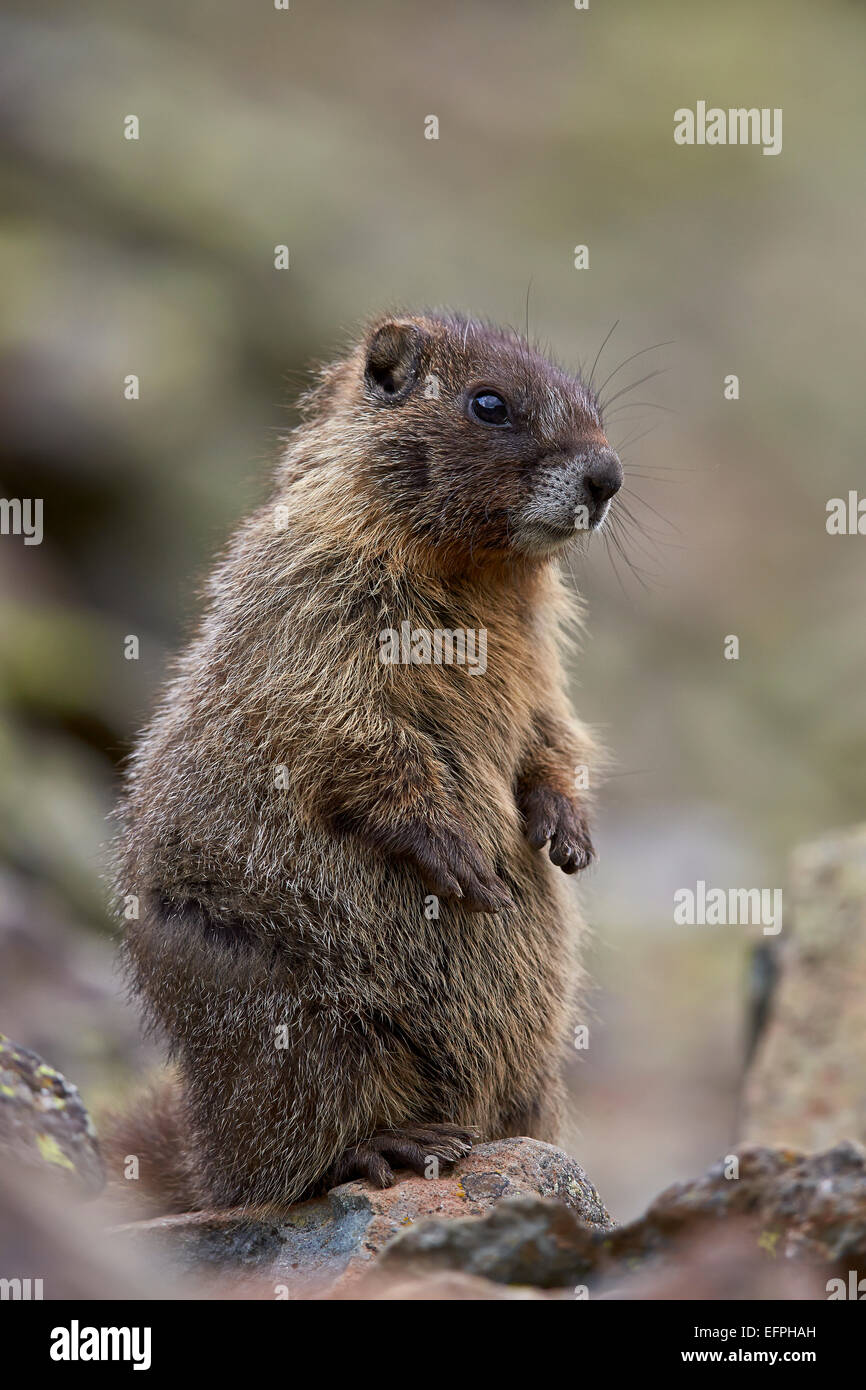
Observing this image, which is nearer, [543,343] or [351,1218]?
[351,1218]

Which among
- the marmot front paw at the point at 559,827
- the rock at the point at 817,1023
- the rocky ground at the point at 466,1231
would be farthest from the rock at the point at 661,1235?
the rock at the point at 817,1023

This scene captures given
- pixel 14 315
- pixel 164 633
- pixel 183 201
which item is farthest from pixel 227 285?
pixel 164 633

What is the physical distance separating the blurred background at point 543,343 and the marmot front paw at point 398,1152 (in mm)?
4276

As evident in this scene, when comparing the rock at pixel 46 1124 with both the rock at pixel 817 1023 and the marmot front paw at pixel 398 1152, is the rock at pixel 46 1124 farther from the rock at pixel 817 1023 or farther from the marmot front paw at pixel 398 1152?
the rock at pixel 817 1023

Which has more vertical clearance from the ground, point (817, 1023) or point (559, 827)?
point (559, 827)

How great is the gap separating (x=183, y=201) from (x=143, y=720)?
17265 millimetres

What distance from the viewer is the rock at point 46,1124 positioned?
7.33m

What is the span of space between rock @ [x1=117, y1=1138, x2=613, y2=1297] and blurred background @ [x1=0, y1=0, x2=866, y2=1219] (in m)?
3.99

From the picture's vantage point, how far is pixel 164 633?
19.1 m

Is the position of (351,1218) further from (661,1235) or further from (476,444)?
(476,444)

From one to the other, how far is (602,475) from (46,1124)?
13.8 ft

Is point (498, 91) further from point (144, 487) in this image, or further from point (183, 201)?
point (144, 487)

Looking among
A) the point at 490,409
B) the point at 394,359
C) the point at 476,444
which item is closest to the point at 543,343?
the point at 394,359

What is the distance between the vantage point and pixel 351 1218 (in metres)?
6.86
